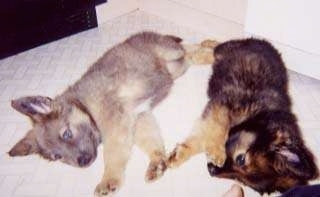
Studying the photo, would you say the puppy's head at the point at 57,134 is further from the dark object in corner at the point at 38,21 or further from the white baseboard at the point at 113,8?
the white baseboard at the point at 113,8

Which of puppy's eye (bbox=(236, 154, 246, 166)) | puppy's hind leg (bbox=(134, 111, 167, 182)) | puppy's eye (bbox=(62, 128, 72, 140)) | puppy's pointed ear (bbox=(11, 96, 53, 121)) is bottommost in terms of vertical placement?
puppy's hind leg (bbox=(134, 111, 167, 182))

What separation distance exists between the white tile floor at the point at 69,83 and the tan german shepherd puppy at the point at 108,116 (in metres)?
0.11

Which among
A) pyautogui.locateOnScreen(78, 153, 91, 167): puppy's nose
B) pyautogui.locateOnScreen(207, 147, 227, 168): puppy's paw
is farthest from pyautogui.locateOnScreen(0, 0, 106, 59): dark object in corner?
pyautogui.locateOnScreen(207, 147, 227, 168): puppy's paw

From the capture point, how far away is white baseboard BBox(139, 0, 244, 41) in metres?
3.86

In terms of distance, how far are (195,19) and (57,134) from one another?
237cm

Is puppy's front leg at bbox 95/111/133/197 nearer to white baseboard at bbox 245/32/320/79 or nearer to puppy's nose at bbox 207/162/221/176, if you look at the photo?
puppy's nose at bbox 207/162/221/176

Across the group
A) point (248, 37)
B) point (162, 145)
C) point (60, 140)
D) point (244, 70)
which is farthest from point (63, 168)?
point (248, 37)

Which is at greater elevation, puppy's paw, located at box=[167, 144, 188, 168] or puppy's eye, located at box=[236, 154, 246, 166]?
puppy's eye, located at box=[236, 154, 246, 166]

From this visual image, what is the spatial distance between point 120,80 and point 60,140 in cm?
72

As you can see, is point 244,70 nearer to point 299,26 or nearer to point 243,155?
point 299,26

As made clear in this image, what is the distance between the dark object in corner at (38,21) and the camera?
12.3 feet

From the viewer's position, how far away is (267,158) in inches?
79.4

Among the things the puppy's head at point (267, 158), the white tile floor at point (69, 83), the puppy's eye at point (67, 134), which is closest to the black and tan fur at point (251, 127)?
the puppy's head at point (267, 158)

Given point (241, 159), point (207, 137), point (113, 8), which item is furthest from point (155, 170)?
point (113, 8)
